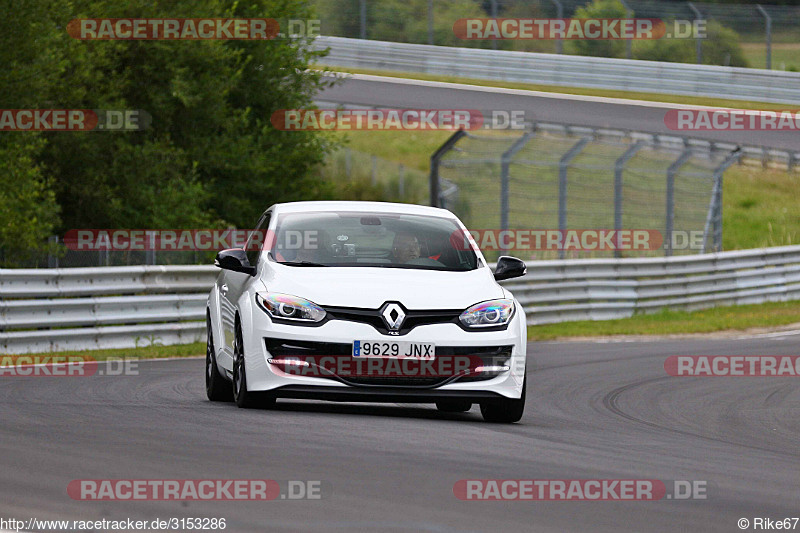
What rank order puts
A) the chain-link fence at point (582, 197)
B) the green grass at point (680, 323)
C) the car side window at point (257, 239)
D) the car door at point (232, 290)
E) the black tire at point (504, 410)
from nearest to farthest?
the black tire at point (504, 410) → the car door at point (232, 290) → the car side window at point (257, 239) → the green grass at point (680, 323) → the chain-link fence at point (582, 197)

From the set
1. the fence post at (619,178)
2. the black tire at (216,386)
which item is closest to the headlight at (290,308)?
the black tire at (216,386)

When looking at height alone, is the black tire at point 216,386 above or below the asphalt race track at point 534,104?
below

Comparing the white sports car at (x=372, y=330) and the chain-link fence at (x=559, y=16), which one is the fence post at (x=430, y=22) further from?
the white sports car at (x=372, y=330)

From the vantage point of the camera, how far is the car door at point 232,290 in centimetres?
1012

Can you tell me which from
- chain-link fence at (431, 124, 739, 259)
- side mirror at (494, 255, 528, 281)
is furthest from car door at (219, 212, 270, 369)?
chain-link fence at (431, 124, 739, 259)

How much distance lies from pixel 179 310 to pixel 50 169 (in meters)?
9.76

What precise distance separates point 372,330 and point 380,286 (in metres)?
0.34

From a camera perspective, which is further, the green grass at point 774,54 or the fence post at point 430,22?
the fence post at point 430,22

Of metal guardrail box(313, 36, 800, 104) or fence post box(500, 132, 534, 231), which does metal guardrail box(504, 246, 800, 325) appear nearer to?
fence post box(500, 132, 534, 231)

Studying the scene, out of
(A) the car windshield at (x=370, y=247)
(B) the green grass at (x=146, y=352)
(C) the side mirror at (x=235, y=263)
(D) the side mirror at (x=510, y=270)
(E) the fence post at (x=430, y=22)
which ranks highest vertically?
(E) the fence post at (x=430, y=22)

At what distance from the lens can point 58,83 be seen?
25.0m

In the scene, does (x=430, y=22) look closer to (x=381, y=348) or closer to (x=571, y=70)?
(x=571, y=70)

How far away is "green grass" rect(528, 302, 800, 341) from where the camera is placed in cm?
2192

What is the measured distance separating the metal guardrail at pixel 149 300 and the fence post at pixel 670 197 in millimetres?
2001
